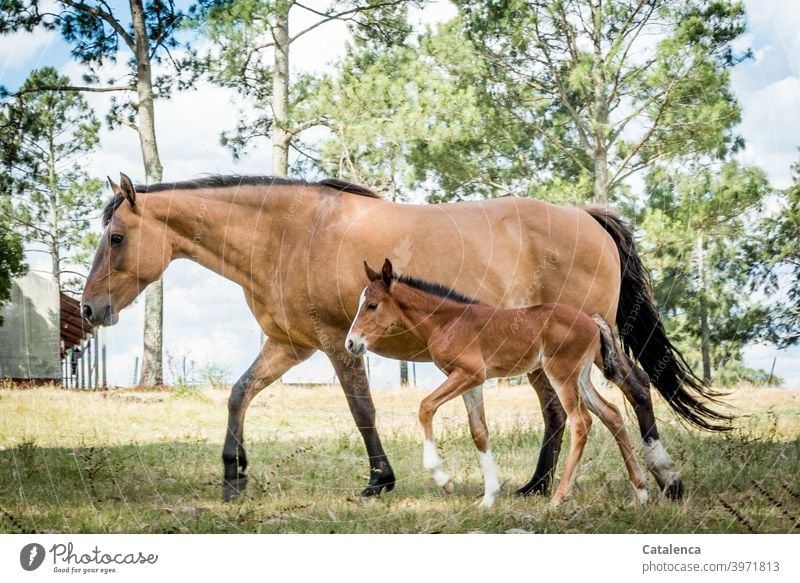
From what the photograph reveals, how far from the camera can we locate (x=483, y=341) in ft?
11.4

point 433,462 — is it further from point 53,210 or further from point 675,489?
point 53,210

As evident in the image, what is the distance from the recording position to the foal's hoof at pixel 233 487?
3967 millimetres

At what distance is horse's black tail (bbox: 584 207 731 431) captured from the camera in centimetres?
446

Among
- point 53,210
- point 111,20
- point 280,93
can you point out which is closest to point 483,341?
point 280,93

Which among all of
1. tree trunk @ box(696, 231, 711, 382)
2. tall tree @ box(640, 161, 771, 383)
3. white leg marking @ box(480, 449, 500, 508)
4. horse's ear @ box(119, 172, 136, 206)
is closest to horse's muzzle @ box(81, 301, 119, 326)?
horse's ear @ box(119, 172, 136, 206)

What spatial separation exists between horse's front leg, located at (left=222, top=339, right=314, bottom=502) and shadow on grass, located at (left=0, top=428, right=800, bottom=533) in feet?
0.57

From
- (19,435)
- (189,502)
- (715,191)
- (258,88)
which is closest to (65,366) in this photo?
(19,435)

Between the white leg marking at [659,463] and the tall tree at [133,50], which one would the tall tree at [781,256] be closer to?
the white leg marking at [659,463]

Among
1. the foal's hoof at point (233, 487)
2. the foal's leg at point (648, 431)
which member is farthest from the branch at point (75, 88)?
the foal's leg at point (648, 431)

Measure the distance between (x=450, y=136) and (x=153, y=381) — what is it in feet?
6.60

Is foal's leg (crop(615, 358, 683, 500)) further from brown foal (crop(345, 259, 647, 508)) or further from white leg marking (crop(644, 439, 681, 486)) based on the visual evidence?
brown foal (crop(345, 259, 647, 508))

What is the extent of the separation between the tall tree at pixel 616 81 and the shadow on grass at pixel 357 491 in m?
1.56
